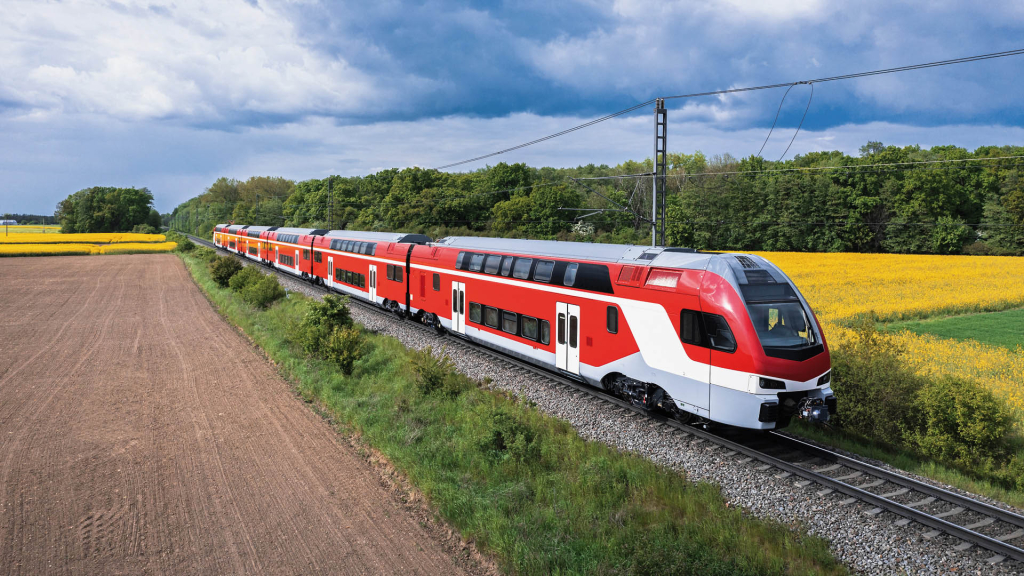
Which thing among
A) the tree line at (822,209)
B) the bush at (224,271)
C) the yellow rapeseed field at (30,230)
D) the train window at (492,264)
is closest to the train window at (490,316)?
the train window at (492,264)

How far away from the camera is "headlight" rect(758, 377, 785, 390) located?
10.2 m

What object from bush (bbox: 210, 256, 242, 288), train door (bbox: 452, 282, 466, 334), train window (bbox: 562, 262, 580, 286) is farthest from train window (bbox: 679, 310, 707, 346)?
bush (bbox: 210, 256, 242, 288)

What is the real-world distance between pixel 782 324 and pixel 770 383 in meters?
1.23

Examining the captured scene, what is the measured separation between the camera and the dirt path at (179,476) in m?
8.11

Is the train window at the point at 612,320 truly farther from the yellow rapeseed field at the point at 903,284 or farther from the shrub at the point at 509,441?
the yellow rapeseed field at the point at 903,284

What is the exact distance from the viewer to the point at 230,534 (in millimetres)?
→ 8656

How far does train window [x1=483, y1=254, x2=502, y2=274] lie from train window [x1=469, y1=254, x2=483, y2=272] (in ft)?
1.14

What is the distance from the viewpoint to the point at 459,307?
2048 centimetres

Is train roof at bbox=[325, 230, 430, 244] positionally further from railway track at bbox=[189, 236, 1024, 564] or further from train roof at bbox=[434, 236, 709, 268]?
railway track at bbox=[189, 236, 1024, 564]

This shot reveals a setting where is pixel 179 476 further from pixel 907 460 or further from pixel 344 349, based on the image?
pixel 907 460

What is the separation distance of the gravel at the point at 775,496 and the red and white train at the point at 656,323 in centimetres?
67

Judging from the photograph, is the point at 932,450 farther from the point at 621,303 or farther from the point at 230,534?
the point at 230,534

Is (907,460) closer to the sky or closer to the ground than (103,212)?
closer to the ground

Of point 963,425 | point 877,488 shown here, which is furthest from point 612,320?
point 963,425
